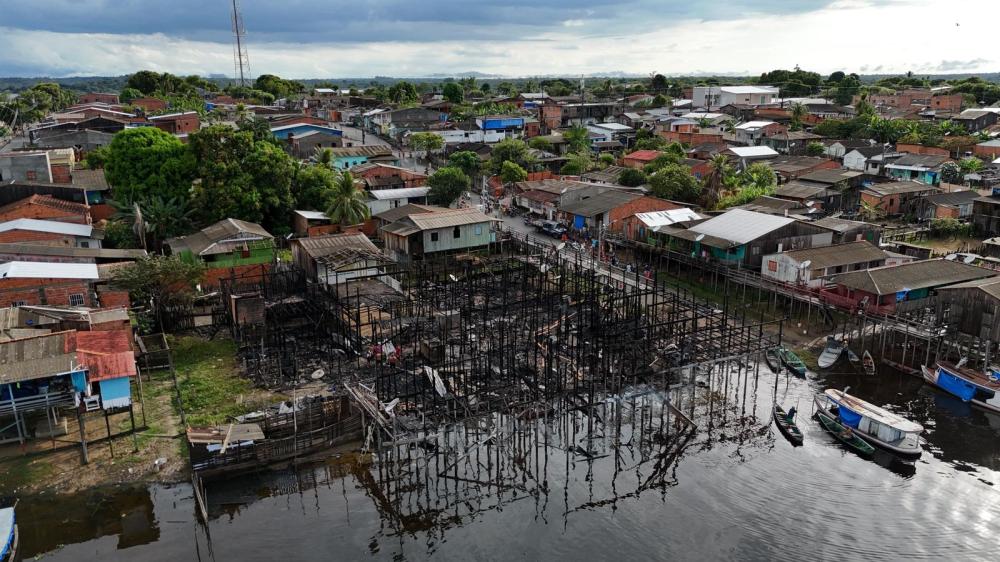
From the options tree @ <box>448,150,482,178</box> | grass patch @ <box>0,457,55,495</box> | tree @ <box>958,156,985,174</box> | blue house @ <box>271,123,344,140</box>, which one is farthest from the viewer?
blue house @ <box>271,123,344,140</box>

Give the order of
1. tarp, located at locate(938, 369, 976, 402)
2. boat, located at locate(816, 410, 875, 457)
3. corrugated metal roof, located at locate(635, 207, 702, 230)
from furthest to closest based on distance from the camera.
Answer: corrugated metal roof, located at locate(635, 207, 702, 230)
tarp, located at locate(938, 369, 976, 402)
boat, located at locate(816, 410, 875, 457)

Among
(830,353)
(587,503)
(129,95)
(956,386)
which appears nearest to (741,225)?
(830,353)

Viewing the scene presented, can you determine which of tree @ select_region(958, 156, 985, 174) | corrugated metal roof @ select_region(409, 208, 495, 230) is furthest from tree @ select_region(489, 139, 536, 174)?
tree @ select_region(958, 156, 985, 174)

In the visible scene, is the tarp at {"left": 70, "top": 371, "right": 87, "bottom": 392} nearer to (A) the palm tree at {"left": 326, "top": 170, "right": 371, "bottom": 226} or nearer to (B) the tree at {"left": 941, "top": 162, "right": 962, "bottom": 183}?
(A) the palm tree at {"left": 326, "top": 170, "right": 371, "bottom": 226}

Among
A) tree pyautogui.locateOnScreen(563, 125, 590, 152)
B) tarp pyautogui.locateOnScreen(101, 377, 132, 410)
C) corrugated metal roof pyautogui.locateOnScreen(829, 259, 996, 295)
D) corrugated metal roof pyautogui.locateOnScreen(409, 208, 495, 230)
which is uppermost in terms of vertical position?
tree pyautogui.locateOnScreen(563, 125, 590, 152)

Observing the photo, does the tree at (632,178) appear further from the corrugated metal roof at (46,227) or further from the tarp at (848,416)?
the corrugated metal roof at (46,227)
